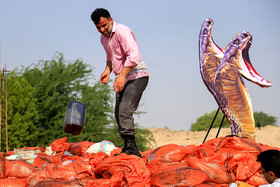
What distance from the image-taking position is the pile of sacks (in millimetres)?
3576

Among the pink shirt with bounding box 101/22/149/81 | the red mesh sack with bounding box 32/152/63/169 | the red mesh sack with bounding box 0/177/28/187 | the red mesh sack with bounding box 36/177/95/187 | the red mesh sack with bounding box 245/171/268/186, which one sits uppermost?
the pink shirt with bounding box 101/22/149/81

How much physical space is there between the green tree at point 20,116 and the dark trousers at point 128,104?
6.07 m

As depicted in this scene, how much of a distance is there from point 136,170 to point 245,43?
3.44m

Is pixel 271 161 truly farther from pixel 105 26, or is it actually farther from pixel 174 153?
pixel 105 26

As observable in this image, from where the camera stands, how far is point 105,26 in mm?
3912

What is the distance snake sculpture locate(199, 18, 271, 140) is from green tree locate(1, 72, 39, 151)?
17.7 feet

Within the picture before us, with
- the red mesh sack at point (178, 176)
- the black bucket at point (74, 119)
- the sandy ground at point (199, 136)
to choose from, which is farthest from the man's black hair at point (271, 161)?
the sandy ground at point (199, 136)

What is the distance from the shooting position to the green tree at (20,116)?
9375 millimetres

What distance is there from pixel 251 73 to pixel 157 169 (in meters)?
2.84

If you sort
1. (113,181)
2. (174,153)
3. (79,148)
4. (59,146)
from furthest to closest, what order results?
(59,146) < (79,148) < (174,153) < (113,181)

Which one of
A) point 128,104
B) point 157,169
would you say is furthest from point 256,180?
point 128,104

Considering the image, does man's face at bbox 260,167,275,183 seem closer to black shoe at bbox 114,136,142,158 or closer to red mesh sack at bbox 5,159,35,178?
black shoe at bbox 114,136,142,158

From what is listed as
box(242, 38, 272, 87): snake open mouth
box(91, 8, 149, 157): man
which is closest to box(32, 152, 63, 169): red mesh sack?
box(91, 8, 149, 157): man

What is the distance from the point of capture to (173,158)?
14.4ft
